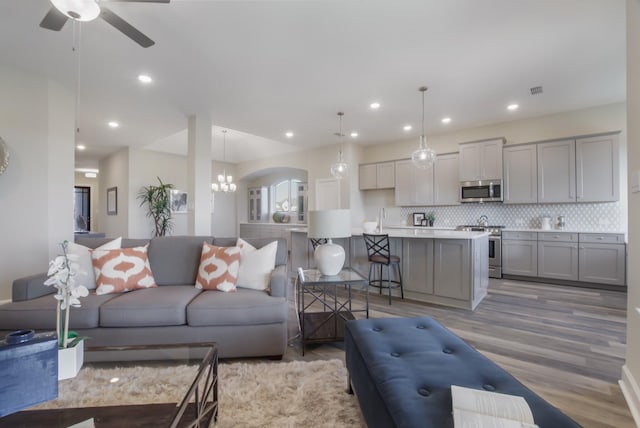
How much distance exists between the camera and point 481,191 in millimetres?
5293

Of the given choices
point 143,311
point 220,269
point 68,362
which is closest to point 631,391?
point 220,269

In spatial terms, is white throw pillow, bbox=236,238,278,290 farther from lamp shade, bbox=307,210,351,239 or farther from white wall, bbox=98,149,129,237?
white wall, bbox=98,149,129,237

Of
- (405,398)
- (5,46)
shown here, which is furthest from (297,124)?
(405,398)

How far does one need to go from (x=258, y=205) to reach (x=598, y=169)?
8.64m

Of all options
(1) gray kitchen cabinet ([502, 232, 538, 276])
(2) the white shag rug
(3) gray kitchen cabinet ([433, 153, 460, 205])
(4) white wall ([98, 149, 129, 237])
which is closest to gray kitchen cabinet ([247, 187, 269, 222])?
(4) white wall ([98, 149, 129, 237])

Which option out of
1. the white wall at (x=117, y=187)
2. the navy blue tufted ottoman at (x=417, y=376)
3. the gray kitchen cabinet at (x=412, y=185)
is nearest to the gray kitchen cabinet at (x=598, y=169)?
the gray kitchen cabinet at (x=412, y=185)

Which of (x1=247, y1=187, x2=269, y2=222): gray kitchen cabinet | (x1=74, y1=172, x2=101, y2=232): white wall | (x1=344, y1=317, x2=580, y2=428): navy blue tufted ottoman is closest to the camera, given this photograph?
(x1=344, y1=317, x2=580, y2=428): navy blue tufted ottoman

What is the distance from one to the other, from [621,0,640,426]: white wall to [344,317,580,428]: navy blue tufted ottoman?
124 cm

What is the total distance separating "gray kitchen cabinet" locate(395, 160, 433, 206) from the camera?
19.8 feet

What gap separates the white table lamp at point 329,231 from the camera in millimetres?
2467

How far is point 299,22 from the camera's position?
8.23ft

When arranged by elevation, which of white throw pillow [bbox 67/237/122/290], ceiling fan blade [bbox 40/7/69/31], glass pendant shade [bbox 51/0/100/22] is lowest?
white throw pillow [bbox 67/237/122/290]

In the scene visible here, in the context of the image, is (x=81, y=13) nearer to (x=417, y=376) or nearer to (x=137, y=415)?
(x=137, y=415)

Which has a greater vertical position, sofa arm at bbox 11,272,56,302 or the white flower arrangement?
the white flower arrangement
